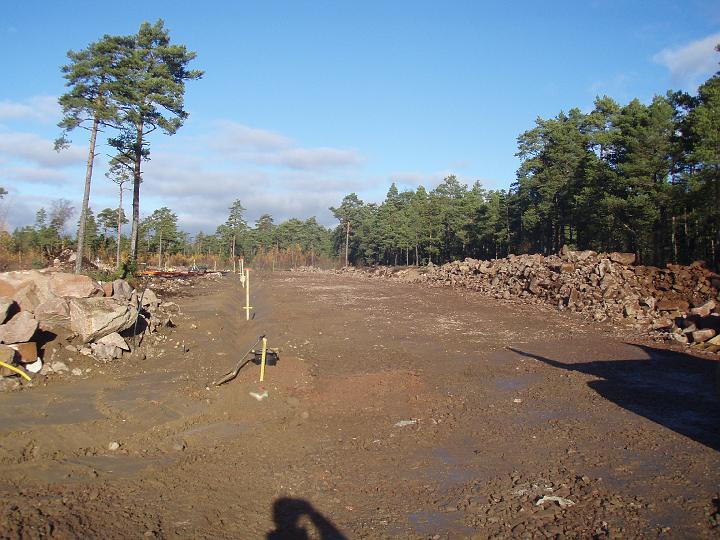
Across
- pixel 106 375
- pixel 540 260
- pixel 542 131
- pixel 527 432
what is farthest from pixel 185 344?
pixel 542 131

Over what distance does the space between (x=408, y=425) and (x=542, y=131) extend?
4157cm

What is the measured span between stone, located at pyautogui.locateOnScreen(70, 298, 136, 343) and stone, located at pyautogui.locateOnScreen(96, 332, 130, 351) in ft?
0.35

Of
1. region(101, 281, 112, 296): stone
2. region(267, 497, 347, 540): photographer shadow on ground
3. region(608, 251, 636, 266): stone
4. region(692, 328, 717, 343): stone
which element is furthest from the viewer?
region(608, 251, 636, 266): stone

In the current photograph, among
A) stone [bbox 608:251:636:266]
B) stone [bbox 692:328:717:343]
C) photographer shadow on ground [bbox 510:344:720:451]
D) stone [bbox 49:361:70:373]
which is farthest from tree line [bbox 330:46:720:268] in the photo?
stone [bbox 49:361:70:373]

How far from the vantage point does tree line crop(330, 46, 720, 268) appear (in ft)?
86.4

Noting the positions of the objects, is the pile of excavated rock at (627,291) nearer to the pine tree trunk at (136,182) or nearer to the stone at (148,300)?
the stone at (148,300)

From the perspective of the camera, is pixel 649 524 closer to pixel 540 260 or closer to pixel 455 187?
pixel 540 260

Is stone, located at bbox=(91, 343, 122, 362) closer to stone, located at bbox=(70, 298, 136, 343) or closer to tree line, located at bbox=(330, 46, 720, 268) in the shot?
stone, located at bbox=(70, 298, 136, 343)

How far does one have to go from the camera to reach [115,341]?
11.3 metres

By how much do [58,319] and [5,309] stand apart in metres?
1.20

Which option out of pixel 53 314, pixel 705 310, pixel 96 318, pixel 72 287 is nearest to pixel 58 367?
pixel 96 318

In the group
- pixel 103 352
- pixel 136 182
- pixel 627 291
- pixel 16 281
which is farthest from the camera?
pixel 136 182

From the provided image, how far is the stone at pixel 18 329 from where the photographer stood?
31.6ft

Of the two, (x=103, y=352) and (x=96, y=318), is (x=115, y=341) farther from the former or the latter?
(x=96, y=318)
